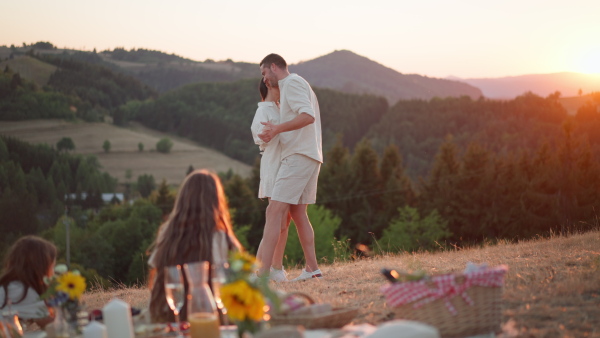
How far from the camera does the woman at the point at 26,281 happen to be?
481 centimetres

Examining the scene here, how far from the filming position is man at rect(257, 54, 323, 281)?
260 inches

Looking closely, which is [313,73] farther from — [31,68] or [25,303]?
[25,303]

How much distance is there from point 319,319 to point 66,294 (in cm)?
142

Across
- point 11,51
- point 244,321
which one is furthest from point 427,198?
point 11,51

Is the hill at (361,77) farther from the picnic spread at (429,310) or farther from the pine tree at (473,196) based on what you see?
the picnic spread at (429,310)

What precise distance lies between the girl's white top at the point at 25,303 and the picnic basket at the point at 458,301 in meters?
2.55

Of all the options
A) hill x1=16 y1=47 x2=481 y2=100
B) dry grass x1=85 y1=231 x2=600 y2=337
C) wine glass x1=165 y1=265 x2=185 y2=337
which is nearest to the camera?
wine glass x1=165 y1=265 x2=185 y2=337

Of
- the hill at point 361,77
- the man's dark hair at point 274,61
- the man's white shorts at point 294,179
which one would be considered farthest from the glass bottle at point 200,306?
the hill at point 361,77

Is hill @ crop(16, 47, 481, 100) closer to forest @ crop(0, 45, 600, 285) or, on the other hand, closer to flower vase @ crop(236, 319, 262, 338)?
forest @ crop(0, 45, 600, 285)

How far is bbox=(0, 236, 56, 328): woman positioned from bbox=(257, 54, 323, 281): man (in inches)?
87.8

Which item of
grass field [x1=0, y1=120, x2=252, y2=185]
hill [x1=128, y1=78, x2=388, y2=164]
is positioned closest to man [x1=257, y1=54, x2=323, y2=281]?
grass field [x1=0, y1=120, x2=252, y2=185]

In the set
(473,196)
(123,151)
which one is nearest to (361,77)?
(123,151)

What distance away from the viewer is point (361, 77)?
183 m

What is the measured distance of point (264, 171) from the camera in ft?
23.1
